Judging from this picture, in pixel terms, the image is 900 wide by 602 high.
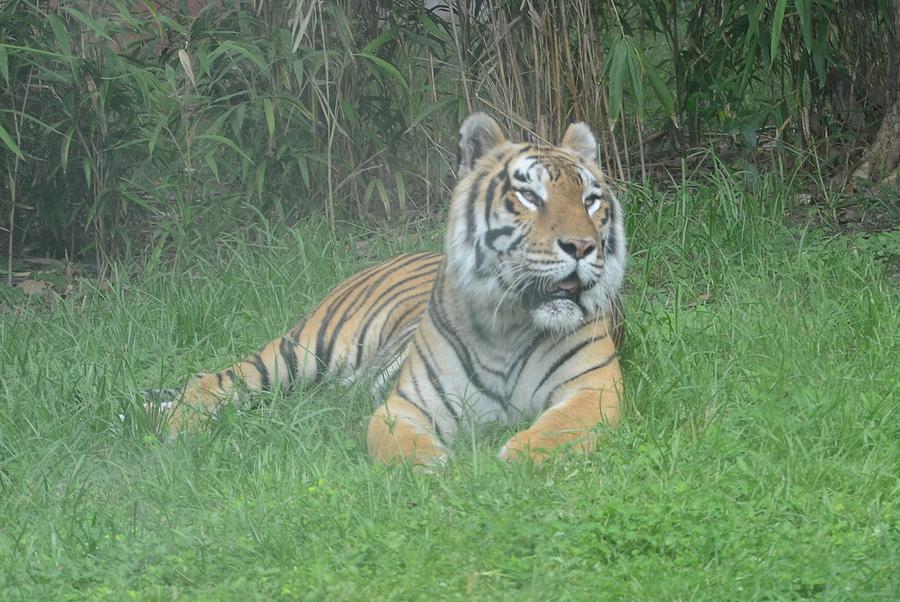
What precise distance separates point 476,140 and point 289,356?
1261mm

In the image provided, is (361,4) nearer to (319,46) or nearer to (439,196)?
(319,46)

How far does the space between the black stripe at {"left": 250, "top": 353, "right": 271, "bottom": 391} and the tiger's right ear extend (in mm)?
1178

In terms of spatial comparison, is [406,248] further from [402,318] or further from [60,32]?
[60,32]

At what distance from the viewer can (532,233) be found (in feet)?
13.0

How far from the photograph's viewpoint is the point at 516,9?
19.6ft

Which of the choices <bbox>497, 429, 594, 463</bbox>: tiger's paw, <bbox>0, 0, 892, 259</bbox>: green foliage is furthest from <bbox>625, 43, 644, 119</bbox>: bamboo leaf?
<bbox>497, 429, 594, 463</bbox>: tiger's paw

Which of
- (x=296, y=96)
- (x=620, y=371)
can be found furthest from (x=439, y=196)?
(x=620, y=371)

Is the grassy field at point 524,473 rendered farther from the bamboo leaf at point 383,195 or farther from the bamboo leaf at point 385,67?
the bamboo leaf at point 385,67

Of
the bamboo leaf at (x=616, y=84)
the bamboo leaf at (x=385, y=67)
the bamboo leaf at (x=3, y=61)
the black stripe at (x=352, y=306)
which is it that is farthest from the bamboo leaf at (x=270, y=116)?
the bamboo leaf at (x=616, y=84)

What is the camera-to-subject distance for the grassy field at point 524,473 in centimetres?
303

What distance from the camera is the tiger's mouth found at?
3.93 meters

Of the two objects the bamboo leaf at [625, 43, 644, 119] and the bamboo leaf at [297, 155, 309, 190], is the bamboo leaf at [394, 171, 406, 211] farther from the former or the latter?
the bamboo leaf at [625, 43, 644, 119]

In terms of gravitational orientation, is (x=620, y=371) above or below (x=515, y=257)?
below

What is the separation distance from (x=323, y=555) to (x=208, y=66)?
3404 mm
